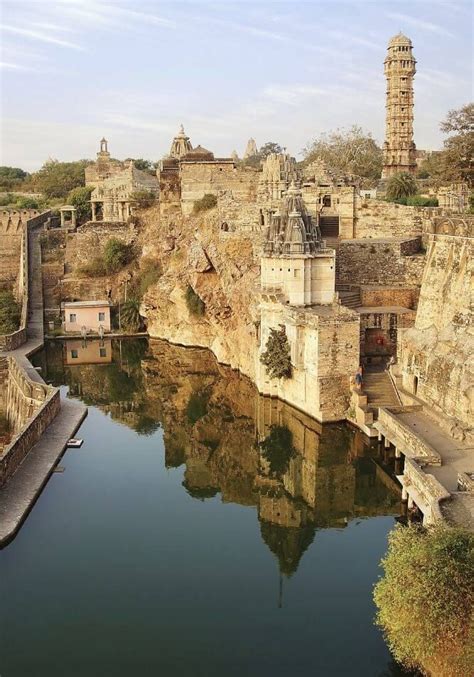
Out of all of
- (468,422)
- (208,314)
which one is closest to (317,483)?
(468,422)

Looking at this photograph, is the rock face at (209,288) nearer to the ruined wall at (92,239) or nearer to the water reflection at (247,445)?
the water reflection at (247,445)

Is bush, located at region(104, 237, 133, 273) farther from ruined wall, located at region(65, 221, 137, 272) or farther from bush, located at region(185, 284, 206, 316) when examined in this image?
bush, located at region(185, 284, 206, 316)

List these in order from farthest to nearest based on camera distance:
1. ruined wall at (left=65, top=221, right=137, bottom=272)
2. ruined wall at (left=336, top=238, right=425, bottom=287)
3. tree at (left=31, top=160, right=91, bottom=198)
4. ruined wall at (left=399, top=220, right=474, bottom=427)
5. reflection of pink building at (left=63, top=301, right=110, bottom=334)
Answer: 1. tree at (left=31, top=160, right=91, bottom=198)
2. ruined wall at (left=65, top=221, right=137, bottom=272)
3. reflection of pink building at (left=63, top=301, right=110, bottom=334)
4. ruined wall at (left=336, top=238, right=425, bottom=287)
5. ruined wall at (left=399, top=220, right=474, bottom=427)

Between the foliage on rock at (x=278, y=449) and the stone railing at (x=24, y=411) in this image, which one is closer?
the stone railing at (x=24, y=411)

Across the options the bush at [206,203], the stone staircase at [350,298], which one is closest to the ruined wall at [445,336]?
the stone staircase at [350,298]

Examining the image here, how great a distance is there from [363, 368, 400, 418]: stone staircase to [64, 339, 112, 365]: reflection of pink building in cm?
1420

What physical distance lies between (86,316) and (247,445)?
59.7 feet

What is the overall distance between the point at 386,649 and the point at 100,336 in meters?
28.2

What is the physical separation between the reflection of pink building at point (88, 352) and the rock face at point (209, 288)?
282cm

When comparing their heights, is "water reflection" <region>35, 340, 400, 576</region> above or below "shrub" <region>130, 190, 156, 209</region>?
below

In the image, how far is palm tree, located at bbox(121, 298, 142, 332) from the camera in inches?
1510

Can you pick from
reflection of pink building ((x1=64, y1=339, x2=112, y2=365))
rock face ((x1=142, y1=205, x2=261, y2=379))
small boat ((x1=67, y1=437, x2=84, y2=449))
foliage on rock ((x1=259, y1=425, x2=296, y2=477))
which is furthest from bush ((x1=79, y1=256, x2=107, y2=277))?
foliage on rock ((x1=259, y1=425, x2=296, y2=477))

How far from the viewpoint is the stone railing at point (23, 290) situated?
31.8 m

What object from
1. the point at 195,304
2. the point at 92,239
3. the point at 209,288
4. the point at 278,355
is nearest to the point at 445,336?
the point at 278,355
